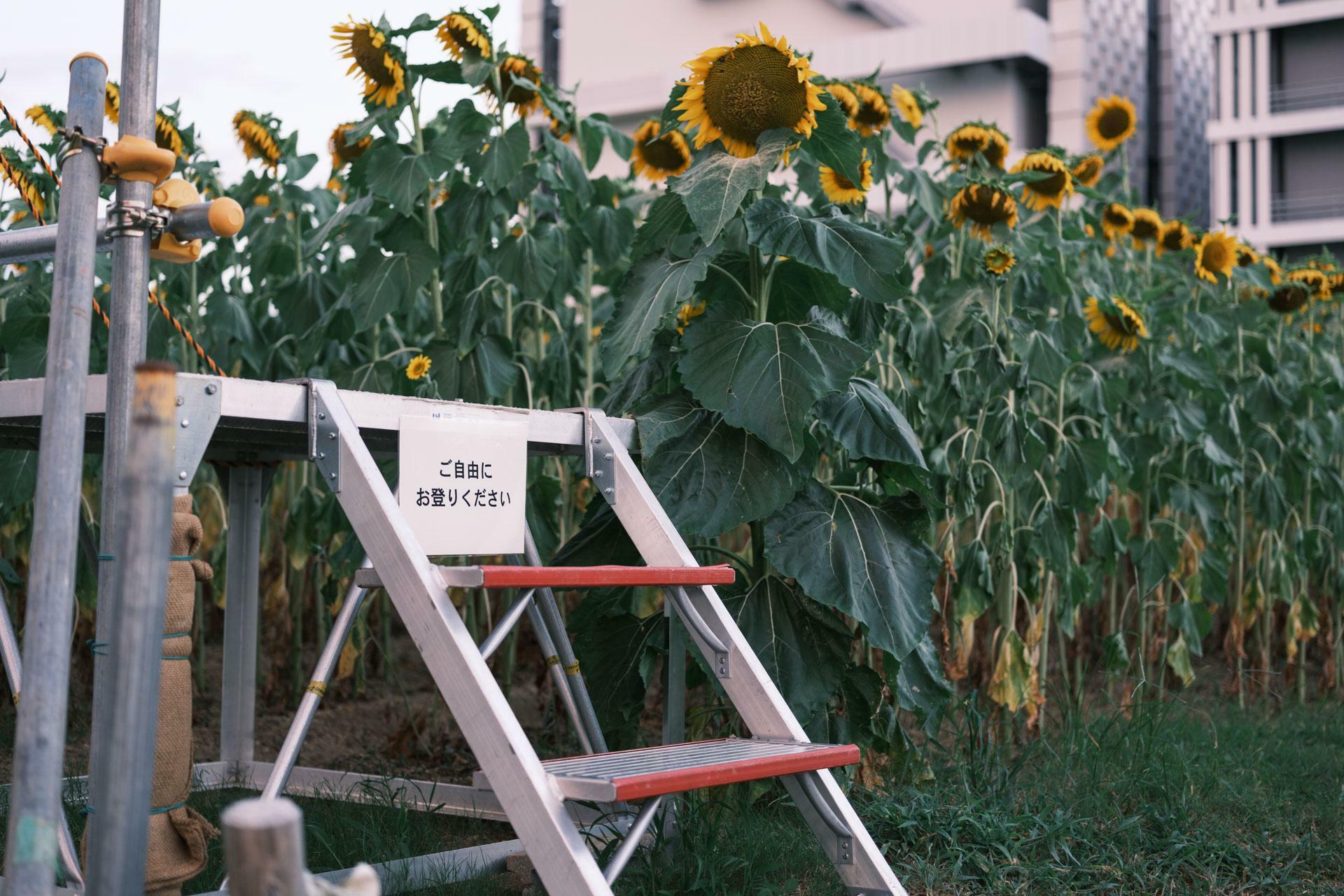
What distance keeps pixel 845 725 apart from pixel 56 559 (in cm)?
183

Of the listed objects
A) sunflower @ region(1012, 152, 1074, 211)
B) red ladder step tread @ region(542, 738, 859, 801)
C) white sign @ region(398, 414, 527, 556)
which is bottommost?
red ladder step tread @ region(542, 738, 859, 801)

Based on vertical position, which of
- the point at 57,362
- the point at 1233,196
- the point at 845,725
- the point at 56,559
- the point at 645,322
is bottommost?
the point at 845,725

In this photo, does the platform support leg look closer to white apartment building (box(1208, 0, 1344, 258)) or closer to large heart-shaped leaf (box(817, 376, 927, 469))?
large heart-shaped leaf (box(817, 376, 927, 469))

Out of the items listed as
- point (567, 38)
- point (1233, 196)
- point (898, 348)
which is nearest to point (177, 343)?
point (898, 348)

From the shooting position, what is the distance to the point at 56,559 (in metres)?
1.42

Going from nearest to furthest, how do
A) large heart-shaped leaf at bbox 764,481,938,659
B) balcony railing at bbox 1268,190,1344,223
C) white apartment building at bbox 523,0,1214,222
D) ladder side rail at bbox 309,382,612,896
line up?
ladder side rail at bbox 309,382,612,896 → large heart-shaped leaf at bbox 764,481,938,659 → balcony railing at bbox 1268,190,1344,223 → white apartment building at bbox 523,0,1214,222

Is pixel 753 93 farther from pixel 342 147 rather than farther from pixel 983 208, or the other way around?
pixel 342 147

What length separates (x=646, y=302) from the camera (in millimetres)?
2617

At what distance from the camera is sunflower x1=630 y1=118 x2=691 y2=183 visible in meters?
3.84

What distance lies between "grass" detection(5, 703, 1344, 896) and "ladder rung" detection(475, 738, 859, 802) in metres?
0.29

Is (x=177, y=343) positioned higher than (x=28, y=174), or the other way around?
(x=28, y=174)

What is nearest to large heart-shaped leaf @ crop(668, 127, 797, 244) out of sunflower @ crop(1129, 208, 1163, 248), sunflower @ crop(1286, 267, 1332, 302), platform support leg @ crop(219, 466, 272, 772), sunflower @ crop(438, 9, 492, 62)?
sunflower @ crop(438, 9, 492, 62)

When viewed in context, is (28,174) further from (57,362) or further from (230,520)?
(57,362)

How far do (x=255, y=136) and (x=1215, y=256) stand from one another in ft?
10.4
